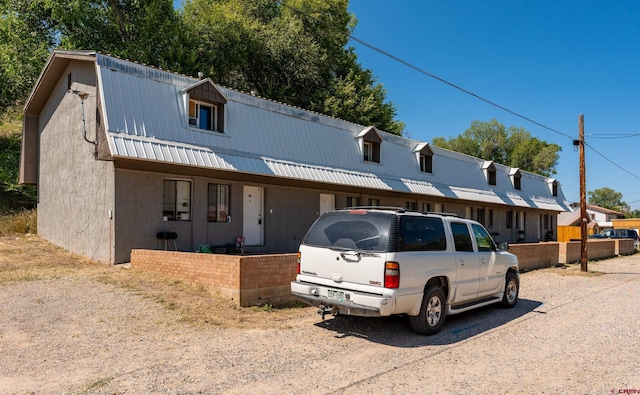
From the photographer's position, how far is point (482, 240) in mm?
8945

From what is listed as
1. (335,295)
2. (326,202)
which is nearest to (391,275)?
(335,295)

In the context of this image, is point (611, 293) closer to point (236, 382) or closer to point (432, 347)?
point (432, 347)

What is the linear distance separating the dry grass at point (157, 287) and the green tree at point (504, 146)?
59.3 metres

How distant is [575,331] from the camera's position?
777 centimetres

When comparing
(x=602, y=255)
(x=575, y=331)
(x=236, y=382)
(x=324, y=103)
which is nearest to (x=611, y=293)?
(x=575, y=331)

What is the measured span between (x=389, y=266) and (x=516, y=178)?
100 ft

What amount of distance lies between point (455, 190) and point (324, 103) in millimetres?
13256

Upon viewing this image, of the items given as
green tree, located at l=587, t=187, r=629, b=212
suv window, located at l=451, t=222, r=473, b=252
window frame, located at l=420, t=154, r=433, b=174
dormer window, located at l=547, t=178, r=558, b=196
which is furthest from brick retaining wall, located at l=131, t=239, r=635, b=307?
green tree, located at l=587, t=187, r=629, b=212

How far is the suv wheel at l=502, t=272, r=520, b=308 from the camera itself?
9695mm

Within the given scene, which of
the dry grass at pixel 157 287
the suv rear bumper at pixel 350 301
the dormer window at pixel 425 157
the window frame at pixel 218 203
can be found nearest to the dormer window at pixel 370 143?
the dormer window at pixel 425 157

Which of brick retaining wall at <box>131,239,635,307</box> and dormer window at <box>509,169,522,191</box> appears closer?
brick retaining wall at <box>131,239,635,307</box>

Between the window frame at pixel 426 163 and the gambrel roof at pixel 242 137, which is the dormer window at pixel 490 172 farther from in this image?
the window frame at pixel 426 163

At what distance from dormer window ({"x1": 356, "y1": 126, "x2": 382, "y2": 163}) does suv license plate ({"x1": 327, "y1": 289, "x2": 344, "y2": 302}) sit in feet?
46.2

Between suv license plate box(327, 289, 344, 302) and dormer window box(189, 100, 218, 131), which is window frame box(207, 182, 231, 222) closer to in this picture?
dormer window box(189, 100, 218, 131)
